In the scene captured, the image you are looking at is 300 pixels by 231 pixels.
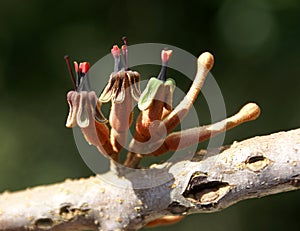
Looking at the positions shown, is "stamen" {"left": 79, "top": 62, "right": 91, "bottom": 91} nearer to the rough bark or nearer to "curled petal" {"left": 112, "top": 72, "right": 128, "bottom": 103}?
"curled petal" {"left": 112, "top": 72, "right": 128, "bottom": 103}

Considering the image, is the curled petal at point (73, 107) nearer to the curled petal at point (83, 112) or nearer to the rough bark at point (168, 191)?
the curled petal at point (83, 112)

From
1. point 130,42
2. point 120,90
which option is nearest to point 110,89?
point 120,90

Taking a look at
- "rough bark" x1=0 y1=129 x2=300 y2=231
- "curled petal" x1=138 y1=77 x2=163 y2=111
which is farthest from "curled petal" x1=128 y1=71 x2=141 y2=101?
"rough bark" x1=0 y1=129 x2=300 y2=231

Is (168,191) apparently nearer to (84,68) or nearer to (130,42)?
(84,68)

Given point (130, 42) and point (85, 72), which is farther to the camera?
point (130, 42)

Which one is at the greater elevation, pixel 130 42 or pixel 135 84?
pixel 130 42

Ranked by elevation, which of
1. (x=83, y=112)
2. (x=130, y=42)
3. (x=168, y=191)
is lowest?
(x=168, y=191)
